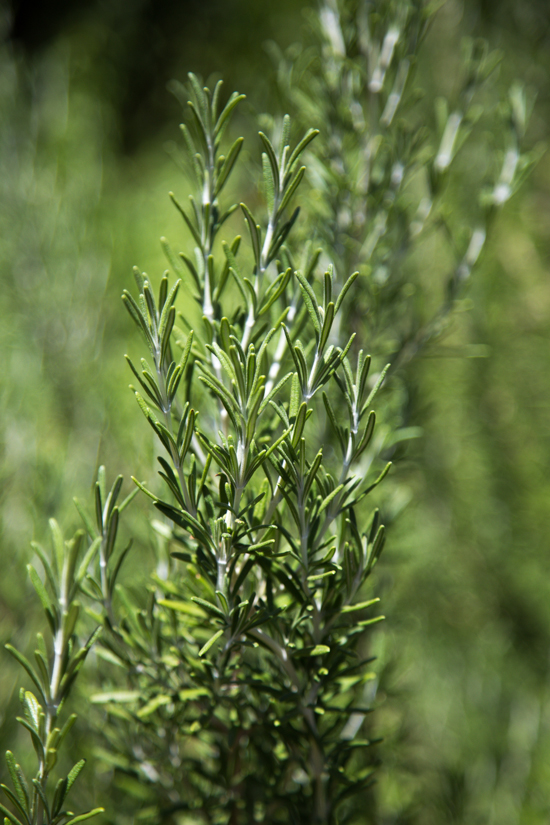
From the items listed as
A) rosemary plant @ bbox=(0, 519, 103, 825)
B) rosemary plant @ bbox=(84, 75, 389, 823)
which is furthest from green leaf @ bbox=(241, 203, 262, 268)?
rosemary plant @ bbox=(0, 519, 103, 825)

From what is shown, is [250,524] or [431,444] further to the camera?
[431,444]

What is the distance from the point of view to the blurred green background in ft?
1.16

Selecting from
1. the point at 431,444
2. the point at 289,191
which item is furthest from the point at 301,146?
the point at 431,444

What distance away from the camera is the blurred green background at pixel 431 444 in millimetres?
354

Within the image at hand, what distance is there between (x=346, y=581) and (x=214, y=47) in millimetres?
1446

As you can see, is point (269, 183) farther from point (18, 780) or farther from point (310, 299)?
point (18, 780)

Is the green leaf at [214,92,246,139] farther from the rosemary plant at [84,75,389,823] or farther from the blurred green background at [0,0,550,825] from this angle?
the blurred green background at [0,0,550,825]

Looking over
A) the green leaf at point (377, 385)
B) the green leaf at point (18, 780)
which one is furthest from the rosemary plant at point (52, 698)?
the green leaf at point (377, 385)

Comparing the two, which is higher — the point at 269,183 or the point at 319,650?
the point at 269,183

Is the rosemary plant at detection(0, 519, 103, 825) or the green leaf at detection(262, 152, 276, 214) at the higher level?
the green leaf at detection(262, 152, 276, 214)

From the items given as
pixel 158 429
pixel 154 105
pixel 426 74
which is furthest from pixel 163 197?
pixel 158 429

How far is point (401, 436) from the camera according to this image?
261mm

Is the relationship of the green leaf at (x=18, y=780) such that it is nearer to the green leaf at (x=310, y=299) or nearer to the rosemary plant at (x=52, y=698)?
the rosemary plant at (x=52, y=698)

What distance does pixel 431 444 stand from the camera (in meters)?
0.68
